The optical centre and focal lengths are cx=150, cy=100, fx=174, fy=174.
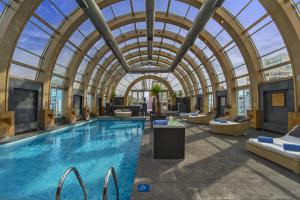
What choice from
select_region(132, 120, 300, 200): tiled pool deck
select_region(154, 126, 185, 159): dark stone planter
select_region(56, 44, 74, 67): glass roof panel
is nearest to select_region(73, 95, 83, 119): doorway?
select_region(56, 44, 74, 67): glass roof panel

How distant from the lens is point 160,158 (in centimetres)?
481

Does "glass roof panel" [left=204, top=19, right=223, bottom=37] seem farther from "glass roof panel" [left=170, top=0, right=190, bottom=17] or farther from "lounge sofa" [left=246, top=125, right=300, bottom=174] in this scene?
"lounge sofa" [left=246, top=125, right=300, bottom=174]

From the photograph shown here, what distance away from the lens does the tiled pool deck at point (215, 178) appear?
2883 millimetres

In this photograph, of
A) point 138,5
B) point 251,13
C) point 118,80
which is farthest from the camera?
point 118,80

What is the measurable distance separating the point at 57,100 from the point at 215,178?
14083 mm

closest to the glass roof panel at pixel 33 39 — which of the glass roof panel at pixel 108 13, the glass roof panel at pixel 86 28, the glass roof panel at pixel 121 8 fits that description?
the glass roof panel at pixel 86 28

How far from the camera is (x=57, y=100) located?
563 inches

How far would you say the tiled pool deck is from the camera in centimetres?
288

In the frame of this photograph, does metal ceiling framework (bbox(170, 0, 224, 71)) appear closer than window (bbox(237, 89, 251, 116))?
Yes

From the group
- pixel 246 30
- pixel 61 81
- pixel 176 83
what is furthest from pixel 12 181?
pixel 176 83

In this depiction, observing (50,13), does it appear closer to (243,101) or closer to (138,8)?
(138,8)

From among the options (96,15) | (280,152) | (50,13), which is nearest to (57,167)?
(280,152)

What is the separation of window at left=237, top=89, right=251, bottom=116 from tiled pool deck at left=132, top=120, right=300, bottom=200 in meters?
9.36

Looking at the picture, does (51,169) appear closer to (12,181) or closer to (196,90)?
(12,181)
